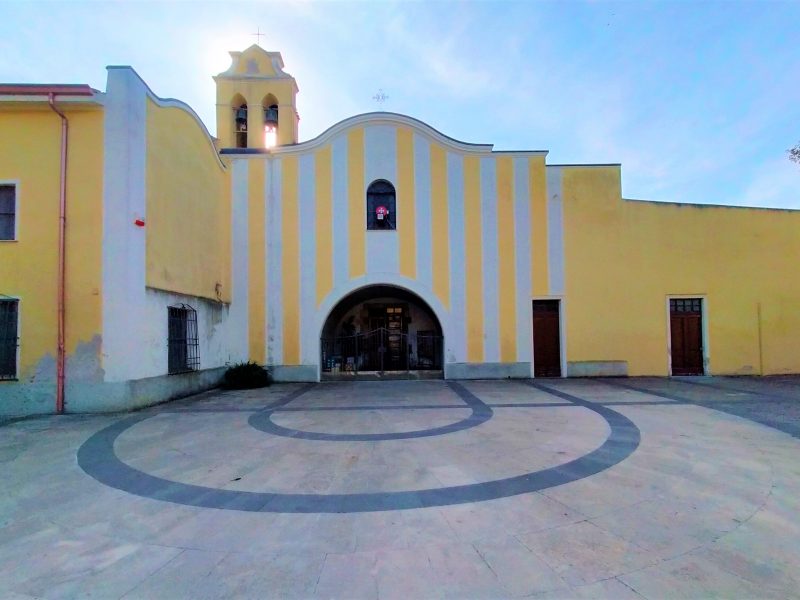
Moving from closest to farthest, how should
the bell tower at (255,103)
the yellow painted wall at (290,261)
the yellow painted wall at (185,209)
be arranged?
1. the yellow painted wall at (185,209)
2. the yellow painted wall at (290,261)
3. the bell tower at (255,103)

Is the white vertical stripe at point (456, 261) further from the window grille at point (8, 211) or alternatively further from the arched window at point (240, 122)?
the window grille at point (8, 211)

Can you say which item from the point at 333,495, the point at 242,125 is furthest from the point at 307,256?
the point at 333,495

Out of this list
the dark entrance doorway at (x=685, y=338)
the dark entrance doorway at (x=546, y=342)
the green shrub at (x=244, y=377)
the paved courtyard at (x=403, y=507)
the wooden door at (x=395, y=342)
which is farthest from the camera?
the wooden door at (x=395, y=342)

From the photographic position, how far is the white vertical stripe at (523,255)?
13164mm

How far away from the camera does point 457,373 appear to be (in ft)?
42.9

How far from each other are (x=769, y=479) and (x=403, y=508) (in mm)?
3997

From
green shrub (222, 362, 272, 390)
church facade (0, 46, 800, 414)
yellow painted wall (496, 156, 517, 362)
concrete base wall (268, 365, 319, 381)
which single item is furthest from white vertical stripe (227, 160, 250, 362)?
yellow painted wall (496, 156, 517, 362)

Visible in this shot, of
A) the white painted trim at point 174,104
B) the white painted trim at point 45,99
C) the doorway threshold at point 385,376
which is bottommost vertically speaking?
the doorway threshold at point 385,376

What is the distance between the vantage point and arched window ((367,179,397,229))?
1341 centimetres

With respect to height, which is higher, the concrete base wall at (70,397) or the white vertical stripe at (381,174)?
the white vertical stripe at (381,174)

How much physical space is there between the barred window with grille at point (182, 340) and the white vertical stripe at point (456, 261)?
23.8 feet

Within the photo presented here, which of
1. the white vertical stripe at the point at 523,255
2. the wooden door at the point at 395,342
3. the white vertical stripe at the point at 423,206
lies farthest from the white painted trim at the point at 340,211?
the white vertical stripe at the point at 523,255

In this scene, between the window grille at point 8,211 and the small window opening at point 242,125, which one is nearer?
the window grille at point 8,211

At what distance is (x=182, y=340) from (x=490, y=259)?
29.9ft
